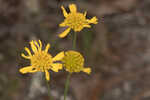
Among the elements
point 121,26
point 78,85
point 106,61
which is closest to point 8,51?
point 78,85

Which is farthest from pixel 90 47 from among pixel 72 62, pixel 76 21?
pixel 72 62

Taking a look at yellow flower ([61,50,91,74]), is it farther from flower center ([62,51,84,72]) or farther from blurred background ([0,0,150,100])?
blurred background ([0,0,150,100])

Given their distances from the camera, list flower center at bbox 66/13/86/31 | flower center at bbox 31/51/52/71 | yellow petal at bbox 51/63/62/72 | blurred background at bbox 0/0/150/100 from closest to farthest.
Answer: yellow petal at bbox 51/63/62/72
flower center at bbox 31/51/52/71
flower center at bbox 66/13/86/31
blurred background at bbox 0/0/150/100

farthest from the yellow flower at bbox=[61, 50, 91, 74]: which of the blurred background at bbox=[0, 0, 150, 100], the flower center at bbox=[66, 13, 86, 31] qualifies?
the blurred background at bbox=[0, 0, 150, 100]

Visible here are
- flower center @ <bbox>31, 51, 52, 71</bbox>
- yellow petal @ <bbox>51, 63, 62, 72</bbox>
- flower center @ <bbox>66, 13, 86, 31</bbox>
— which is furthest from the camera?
flower center @ <bbox>66, 13, 86, 31</bbox>

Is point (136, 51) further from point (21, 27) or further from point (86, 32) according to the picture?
point (21, 27)

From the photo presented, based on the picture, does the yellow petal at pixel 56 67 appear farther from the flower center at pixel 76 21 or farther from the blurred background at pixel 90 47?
the blurred background at pixel 90 47

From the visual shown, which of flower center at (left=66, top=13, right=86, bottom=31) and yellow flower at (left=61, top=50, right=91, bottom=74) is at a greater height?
flower center at (left=66, top=13, right=86, bottom=31)

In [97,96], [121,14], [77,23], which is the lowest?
[97,96]

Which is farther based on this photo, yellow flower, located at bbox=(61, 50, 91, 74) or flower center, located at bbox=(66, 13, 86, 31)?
flower center, located at bbox=(66, 13, 86, 31)
